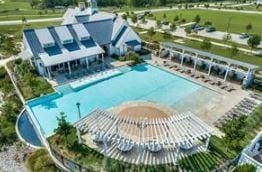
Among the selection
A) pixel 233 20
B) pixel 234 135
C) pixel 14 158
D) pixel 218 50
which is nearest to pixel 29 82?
pixel 14 158

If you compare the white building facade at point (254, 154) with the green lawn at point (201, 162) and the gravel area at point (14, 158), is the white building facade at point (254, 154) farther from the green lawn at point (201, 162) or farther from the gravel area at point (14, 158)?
the gravel area at point (14, 158)

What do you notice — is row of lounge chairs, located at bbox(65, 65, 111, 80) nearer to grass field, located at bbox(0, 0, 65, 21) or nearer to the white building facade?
the white building facade

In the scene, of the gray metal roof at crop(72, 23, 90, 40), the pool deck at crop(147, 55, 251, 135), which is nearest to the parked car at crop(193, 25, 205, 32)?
the pool deck at crop(147, 55, 251, 135)

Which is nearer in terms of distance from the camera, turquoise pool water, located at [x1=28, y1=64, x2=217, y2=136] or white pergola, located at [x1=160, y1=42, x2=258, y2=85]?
turquoise pool water, located at [x1=28, y1=64, x2=217, y2=136]

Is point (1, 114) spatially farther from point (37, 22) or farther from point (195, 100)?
point (37, 22)

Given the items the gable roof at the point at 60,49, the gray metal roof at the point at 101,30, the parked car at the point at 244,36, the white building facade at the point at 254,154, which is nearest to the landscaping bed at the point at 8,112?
the gable roof at the point at 60,49

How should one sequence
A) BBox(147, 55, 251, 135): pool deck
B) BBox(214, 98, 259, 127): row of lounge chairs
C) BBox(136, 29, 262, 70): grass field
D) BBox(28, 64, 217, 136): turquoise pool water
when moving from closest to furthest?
BBox(214, 98, 259, 127): row of lounge chairs
BBox(147, 55, 251, 135): pool deck
BBox(28, 64, 217, 136): turquoise pool water
BBox(136, 29, 262, 70): grass field
